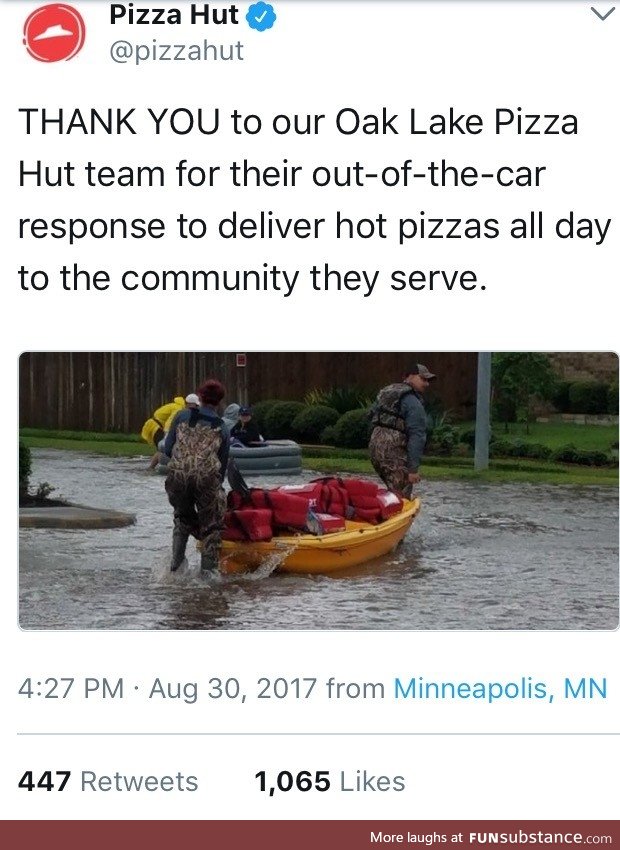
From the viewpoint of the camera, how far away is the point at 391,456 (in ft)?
43.4

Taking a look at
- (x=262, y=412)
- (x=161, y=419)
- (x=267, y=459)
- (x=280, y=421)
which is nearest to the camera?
(x=161, y=419)

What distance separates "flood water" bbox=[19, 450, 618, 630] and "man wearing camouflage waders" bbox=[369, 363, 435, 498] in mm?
706

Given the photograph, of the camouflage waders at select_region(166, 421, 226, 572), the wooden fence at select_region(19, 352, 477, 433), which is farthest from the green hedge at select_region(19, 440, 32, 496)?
the wooden fence at select_region(19, 352, 477, 433)

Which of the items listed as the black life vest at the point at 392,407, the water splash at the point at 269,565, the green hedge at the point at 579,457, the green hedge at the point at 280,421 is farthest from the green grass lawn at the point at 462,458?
the water splash at the point at 269,565

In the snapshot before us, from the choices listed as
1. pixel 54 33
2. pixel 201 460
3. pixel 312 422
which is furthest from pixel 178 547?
pixel 312 422

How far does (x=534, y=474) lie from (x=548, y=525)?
3.73 metres

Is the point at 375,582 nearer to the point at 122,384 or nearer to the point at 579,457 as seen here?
the point at 579,457

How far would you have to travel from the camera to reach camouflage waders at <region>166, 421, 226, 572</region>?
10508 mm

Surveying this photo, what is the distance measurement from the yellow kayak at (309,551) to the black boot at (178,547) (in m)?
0.32

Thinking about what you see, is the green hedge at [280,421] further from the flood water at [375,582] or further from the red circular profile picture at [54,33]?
the red circular profile picture at [54,33]

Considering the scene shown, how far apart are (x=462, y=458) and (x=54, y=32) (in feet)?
44.7

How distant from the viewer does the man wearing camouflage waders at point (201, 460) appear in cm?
1048

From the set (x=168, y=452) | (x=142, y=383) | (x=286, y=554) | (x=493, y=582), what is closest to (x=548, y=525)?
(x=493, y=582)

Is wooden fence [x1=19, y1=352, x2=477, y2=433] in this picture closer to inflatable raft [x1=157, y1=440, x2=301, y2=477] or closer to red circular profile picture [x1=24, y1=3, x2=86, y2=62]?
inflatable raft [x1=157, y1=440, x2=301, y2=477]
